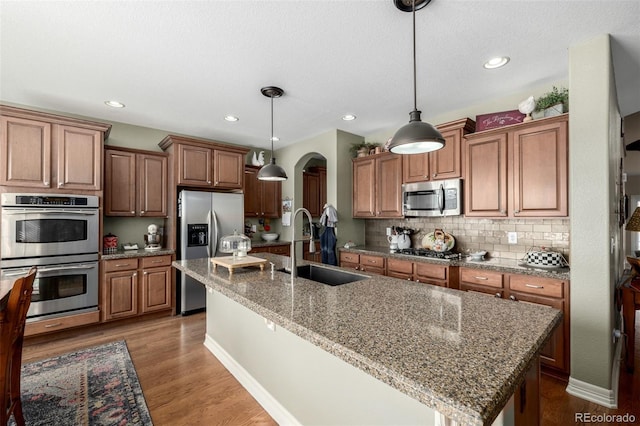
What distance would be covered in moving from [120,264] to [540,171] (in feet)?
15.0

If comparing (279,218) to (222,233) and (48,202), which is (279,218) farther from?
(48,202)

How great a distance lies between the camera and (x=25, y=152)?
3.02 m

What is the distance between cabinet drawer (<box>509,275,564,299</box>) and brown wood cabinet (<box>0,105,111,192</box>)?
14.6ft

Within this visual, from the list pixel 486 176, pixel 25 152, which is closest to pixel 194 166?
pixel 25 152

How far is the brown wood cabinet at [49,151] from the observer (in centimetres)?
295

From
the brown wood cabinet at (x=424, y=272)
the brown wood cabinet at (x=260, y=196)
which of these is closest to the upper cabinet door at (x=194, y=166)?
the brown wood cabinet at (x=260, y=196)

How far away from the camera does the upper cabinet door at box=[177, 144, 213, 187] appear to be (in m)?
4.00

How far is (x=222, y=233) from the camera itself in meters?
4.22

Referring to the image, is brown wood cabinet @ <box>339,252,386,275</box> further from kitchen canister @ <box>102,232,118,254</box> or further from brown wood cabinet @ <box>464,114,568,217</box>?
kitchen canister @ <box>102,232,118,254</box>

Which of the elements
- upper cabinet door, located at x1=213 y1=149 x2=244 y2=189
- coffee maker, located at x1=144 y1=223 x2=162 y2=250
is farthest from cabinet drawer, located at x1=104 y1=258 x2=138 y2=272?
upper cabinet door, located at x1=213 y1=149 x2=244 y2=189

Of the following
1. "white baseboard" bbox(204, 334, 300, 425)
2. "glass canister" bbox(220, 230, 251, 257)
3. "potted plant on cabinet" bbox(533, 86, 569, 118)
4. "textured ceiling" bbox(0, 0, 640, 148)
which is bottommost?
"white baseboard" bbox(204, 334, 300, 425)

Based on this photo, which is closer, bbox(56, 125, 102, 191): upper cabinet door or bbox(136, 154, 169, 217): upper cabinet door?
bbox(56, 125, 102, 191): upper cabinet door

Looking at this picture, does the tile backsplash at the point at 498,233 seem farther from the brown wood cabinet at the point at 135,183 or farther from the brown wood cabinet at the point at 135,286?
the brown wood cabinet at the point at 135,183
